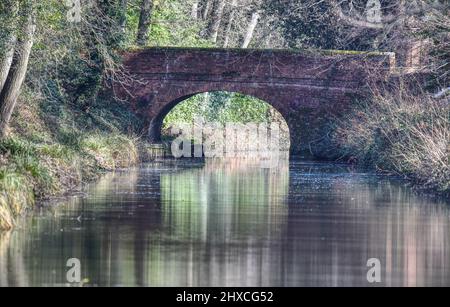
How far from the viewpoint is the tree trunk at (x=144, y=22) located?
42.4m

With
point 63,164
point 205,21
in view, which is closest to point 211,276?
point 63,164

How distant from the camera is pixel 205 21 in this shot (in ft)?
159

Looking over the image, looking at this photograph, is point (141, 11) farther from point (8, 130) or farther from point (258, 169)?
point (8, 130)

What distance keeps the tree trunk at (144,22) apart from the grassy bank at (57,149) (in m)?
3.20

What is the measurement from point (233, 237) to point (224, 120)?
32462 millimetres

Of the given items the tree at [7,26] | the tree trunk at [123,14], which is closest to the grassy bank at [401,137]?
the tree trunk at [123,14]

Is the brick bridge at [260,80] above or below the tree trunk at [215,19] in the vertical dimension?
below

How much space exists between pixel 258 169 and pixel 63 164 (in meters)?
10.3

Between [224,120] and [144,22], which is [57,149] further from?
[224,120]

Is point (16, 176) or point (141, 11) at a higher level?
point (141, 11)

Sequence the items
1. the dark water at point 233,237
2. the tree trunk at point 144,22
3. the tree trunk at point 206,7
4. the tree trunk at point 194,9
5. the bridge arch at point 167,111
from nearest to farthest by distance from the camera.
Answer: the dark water at point 233,237 < the bridge arch at point 167,111 < the tree trunk at point 144,22 < the tree trunk at point 194,9 < the tree trunk at point 206,7

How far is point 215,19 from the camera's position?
49.4m

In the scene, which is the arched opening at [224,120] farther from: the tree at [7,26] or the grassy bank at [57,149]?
the tree at [7,26]

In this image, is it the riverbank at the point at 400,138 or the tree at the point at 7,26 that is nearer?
the riverbank at the point at 400,138
